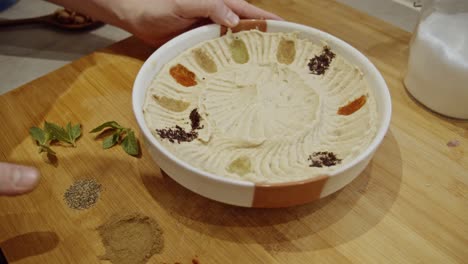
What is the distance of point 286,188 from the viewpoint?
64 centimetres

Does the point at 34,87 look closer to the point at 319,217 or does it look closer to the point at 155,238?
the point at 155,238

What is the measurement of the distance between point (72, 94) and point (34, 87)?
0.32 ft

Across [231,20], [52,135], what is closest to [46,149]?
[52,135]

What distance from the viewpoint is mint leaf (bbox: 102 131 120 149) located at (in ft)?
2.79

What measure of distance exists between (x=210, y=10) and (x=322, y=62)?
0.29 m

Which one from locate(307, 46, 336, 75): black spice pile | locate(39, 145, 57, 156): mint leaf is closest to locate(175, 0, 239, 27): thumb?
locate(307, 46, 336, 75): black spice pile

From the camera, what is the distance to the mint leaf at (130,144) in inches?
33.0

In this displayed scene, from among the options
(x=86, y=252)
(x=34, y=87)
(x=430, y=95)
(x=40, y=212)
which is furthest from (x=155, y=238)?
(x=430, y=95)

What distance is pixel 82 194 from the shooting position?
76cm

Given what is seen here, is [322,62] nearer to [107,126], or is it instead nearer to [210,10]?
[210,10]

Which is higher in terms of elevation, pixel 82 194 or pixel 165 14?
pixel 165 14

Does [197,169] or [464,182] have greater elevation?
[197,169]

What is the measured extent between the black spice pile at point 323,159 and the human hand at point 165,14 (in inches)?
16.0

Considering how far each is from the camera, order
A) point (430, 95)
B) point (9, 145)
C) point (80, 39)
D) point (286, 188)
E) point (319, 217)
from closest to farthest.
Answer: point (286, 188), point (319, 217), point (9, 145), point (430, 95), point (80, 39)
